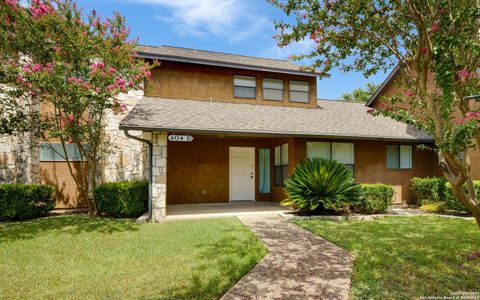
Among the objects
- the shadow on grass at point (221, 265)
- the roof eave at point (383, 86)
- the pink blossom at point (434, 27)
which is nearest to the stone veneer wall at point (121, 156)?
the shadow on grass at point (221, 265)

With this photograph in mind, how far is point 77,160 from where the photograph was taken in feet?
35.8

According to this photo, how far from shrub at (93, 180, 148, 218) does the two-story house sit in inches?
51.2

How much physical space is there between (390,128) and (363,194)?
4.46 metres

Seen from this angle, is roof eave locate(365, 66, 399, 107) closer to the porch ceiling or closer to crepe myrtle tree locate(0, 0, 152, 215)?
the porch ceiling

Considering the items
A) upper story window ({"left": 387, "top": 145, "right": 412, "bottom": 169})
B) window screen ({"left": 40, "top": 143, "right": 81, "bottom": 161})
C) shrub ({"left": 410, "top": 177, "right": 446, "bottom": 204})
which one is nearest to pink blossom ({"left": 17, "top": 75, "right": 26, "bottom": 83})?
window screen ({"left": 40, "top": 143, "right": 81, "bottom": 161})

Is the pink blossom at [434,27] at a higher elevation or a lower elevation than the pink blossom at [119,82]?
lower

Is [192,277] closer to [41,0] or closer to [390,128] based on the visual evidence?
[41,0]

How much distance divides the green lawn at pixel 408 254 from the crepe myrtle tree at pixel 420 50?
104cm

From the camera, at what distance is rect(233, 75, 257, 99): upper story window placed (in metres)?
13.1

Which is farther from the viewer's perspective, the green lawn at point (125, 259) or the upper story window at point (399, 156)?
the upper story window at point (399, 156)

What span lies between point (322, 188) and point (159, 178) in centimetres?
509

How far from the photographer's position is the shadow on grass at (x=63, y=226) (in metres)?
6.98

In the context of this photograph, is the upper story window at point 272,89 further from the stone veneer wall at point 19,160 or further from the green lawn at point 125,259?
the stone veneer wall at point 19,160

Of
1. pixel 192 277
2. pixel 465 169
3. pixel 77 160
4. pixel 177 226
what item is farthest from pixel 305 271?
pixel 77 160
